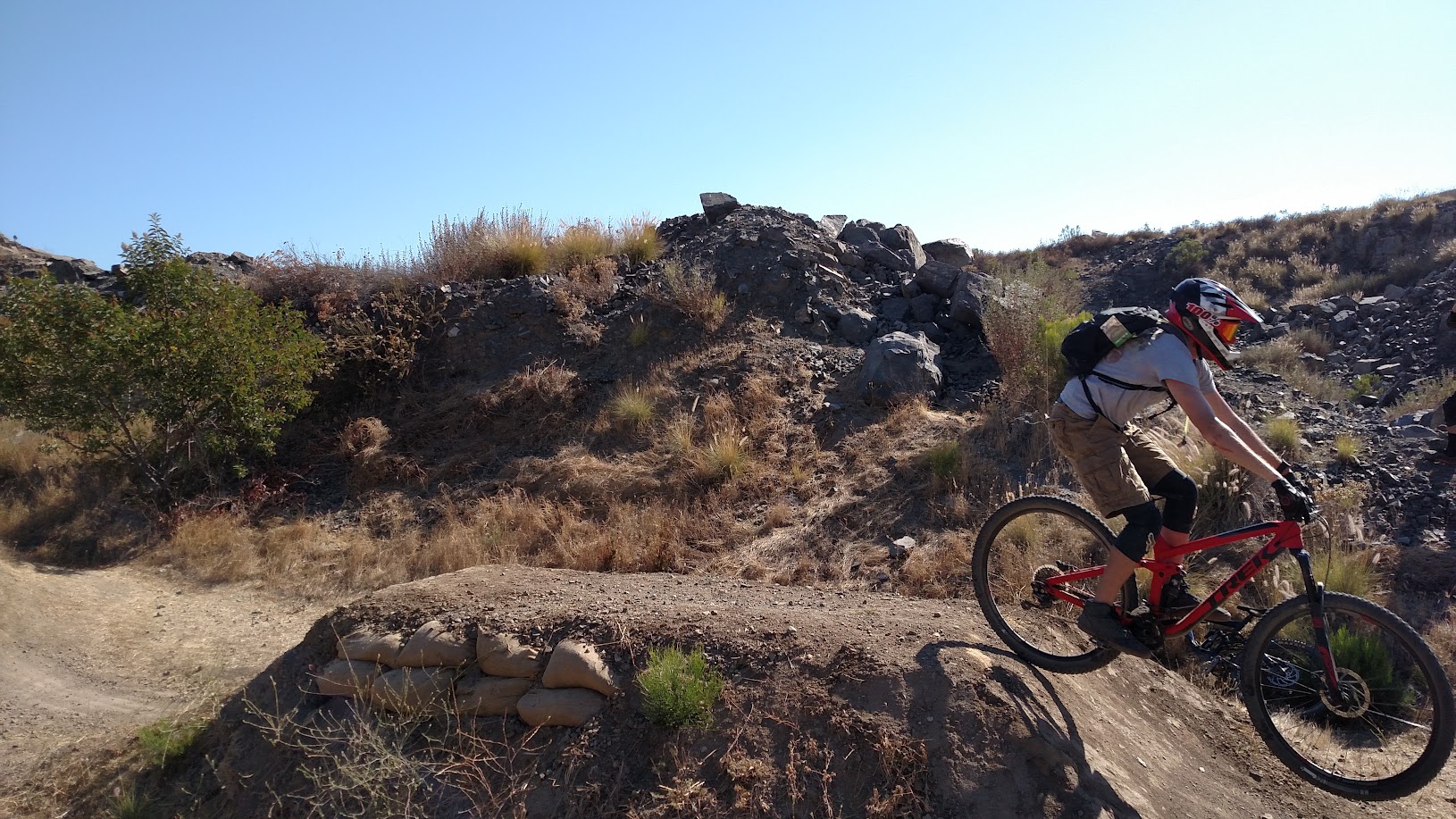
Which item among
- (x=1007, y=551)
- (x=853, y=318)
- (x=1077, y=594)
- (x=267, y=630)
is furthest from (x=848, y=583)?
(x=853, y=318)

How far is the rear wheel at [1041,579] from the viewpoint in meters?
4.23

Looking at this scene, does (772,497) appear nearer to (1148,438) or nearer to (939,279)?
(1148,438)

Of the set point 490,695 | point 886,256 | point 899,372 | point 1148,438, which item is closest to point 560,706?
point 490,695

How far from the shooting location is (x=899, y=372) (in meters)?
9.82

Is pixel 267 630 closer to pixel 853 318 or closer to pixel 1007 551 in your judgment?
pixel 1007 551

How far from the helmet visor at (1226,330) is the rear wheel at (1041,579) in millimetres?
1084

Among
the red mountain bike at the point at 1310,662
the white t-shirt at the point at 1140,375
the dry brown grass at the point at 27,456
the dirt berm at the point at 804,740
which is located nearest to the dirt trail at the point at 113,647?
the dirt berm at the point at 804,740

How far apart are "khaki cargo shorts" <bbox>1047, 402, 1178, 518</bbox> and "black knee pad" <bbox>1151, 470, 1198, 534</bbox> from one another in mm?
51

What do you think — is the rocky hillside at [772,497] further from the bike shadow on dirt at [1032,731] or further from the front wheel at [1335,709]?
the front wheel at [1335,709]

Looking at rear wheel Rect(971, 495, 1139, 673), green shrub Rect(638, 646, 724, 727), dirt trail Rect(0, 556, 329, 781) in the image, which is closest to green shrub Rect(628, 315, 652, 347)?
dirt trail Rect(0, 556, 329, 781)

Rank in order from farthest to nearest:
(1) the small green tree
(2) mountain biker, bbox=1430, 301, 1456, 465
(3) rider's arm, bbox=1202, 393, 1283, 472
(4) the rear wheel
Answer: (1) the small green tree, (2) mountain biker, bbox=1430, 301, 1456, 465, (4) the rear wheel, (3) rider's arm, bbox=1202, 393, 1283, 472

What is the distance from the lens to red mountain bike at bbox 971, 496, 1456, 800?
3244 mm

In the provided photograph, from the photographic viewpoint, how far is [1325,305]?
1417 cm

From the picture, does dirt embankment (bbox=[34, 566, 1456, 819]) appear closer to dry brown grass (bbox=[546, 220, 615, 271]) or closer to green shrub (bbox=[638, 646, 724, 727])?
green shrub (bbox=[638, 646, 724, 727])
